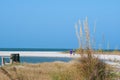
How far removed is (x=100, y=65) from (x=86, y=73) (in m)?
0.38

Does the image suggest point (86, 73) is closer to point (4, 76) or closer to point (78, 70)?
point (78, 70)

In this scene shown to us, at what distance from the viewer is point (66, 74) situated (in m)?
9.09

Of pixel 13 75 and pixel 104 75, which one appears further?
pixel 13 75

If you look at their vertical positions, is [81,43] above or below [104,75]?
above

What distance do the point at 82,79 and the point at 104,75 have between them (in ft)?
1.60

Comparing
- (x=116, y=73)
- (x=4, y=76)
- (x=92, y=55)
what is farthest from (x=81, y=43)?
(x=4, y=76)

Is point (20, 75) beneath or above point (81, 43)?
beneath

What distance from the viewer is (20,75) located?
9.96 meters

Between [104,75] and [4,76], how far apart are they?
2126 millimetres

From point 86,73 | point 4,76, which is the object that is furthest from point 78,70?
point 4,76

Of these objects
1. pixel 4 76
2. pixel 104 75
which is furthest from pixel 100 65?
pixel 4 76

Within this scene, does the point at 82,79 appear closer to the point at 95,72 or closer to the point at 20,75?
the point at 95,72

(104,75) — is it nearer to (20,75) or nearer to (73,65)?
(73,65)

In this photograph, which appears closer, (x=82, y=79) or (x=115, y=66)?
(x=82, y=79)
